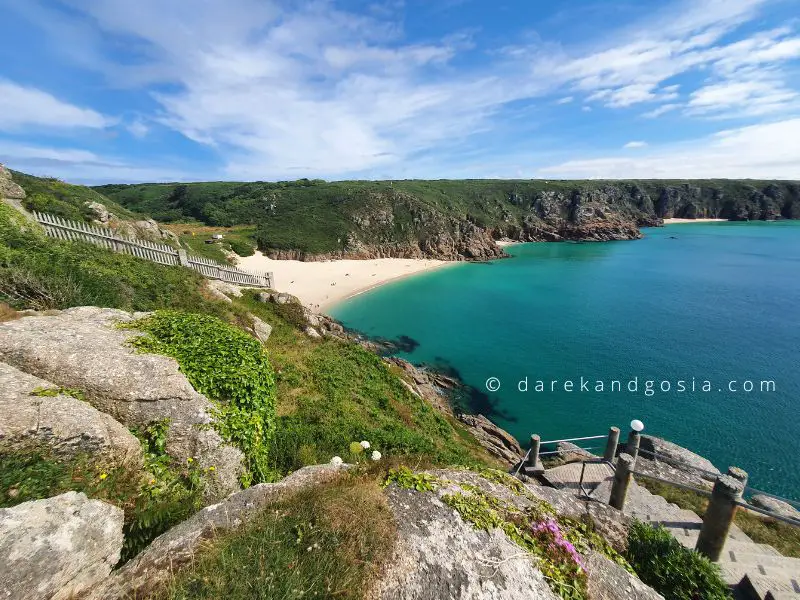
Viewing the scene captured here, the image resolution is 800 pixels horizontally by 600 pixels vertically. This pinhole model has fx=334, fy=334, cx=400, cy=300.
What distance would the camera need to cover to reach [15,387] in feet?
17.4

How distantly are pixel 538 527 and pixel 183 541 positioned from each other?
4.73 metres

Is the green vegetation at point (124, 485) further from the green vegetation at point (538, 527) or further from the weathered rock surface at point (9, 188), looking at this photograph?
the weathered rock surface at point (9, 188)

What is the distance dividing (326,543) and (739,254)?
375 ft

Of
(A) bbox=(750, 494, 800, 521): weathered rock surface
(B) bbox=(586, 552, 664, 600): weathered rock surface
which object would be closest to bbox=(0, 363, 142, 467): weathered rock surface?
(B) bbox=(586, 552, 664, 600): weathered rock surface

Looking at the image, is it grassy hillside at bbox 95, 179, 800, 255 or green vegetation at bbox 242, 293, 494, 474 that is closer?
green vegetation at bbox 242, 293, 494, 474

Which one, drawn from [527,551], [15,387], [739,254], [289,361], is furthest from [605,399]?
[739,254]

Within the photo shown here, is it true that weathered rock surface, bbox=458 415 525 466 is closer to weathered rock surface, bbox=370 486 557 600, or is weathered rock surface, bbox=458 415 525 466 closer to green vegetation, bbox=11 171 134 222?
weathered rock surface, bbox=370 486 557 600

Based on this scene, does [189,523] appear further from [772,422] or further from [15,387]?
[772,422]

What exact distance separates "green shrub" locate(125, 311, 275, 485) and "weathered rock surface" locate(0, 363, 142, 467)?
1505 mm

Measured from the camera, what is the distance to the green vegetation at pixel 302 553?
3363mm

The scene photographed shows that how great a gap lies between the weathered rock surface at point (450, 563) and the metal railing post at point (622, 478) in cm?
661

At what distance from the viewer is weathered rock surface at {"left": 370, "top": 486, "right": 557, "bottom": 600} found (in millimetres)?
3861

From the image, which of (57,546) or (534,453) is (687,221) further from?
(57,546)

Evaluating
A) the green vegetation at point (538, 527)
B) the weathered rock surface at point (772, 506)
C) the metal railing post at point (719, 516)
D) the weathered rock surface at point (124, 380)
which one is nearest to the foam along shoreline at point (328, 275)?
the weathered rock surface at point (124, 380)
